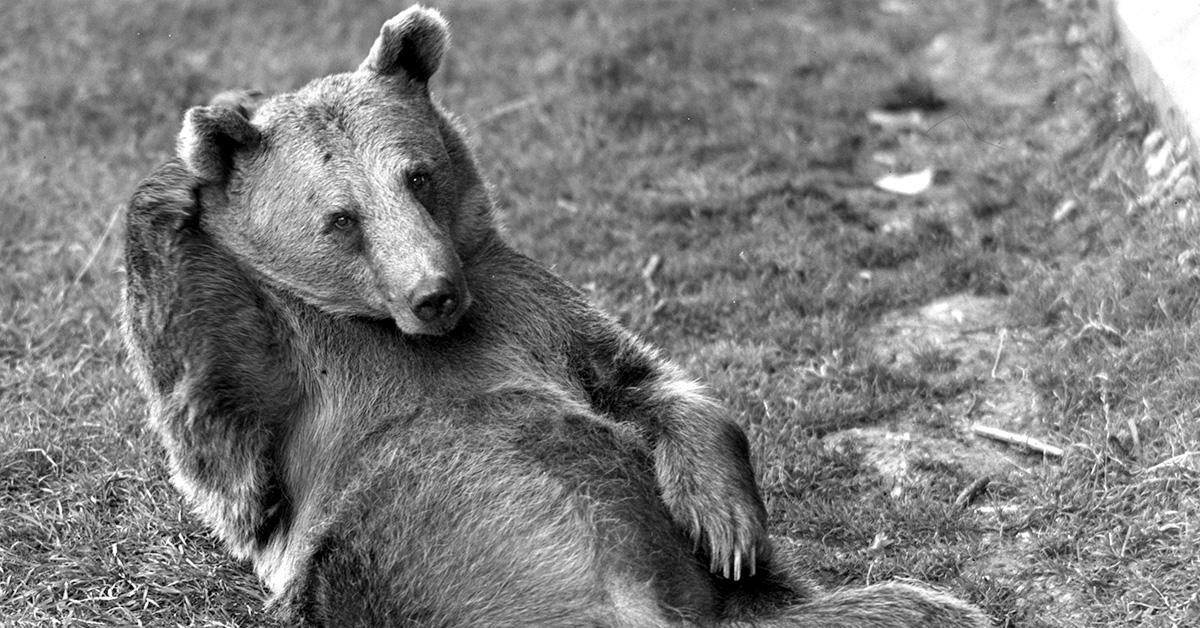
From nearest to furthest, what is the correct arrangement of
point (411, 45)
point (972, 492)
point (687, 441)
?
point (687, 441) → point (411, 45) → point (972, 492)

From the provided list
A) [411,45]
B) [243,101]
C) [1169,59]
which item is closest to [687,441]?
[411,45]

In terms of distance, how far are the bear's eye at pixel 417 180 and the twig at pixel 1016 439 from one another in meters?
2.66

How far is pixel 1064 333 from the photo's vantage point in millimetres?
7125

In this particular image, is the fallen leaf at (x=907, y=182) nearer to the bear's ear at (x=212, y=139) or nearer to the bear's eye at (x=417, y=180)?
the bear's eye at (x=417, y=180)

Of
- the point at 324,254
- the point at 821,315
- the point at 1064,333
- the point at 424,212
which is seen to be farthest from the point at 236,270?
the point at 1064,333

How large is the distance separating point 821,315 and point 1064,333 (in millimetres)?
1227

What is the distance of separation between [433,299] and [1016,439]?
A: 2688 millimetres

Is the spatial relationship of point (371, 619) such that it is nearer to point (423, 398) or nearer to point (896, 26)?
point (423, 398)

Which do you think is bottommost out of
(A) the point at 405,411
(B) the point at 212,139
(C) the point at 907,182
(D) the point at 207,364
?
(C) the point at 907,182

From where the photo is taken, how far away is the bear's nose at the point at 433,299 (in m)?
5.43

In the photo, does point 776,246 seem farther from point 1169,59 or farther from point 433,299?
point 433,299

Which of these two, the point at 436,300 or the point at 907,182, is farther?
the point at 907,182

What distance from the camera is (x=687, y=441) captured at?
5664mm

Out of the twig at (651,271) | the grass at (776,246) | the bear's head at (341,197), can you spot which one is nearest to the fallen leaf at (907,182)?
the grass at (776,246)
